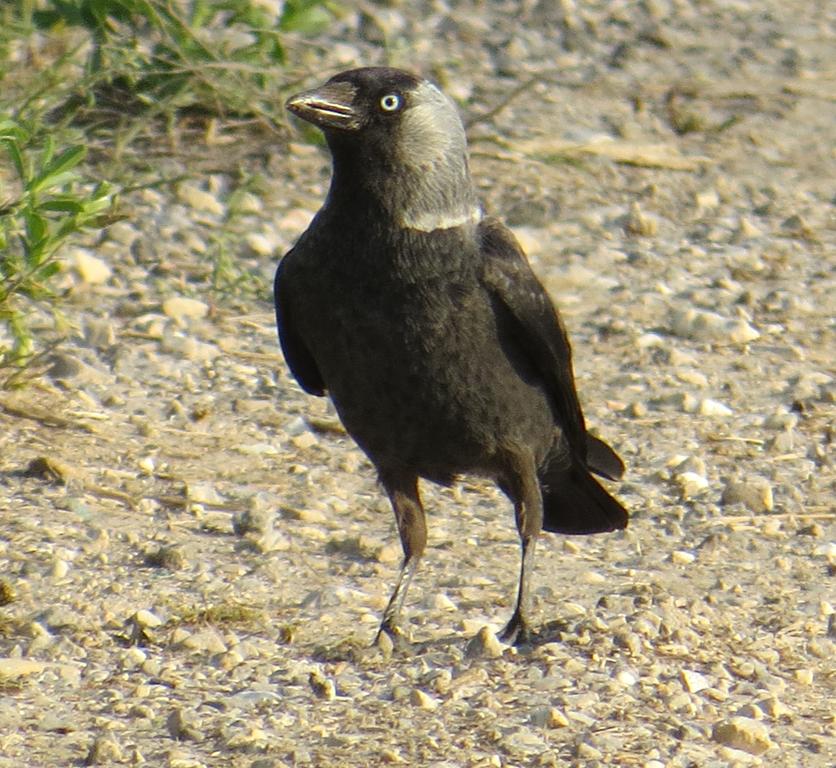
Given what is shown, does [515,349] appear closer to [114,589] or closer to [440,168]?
[440,168]

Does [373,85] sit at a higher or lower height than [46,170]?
higher

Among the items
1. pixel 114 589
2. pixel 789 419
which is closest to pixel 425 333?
pixel 114 589

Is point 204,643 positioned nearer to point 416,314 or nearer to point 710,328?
point 416,314

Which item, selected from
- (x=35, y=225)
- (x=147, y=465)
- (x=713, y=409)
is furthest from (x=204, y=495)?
(x=713, y=409)

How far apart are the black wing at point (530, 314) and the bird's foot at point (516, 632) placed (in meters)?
0.65

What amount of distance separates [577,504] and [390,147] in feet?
4.34

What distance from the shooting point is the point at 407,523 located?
4.90m

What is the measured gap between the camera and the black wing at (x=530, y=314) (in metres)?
4.67

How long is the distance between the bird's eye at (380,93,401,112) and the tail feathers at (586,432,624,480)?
1.20m

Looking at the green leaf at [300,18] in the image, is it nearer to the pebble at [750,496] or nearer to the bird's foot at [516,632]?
the pebble at [750,496]

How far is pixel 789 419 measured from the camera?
249 inches

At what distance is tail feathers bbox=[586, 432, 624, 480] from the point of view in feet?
17.5

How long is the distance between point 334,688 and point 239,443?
1856 millimetres

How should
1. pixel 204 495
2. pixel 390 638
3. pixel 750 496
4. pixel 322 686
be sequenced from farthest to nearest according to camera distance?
1. pixel 750 496
2. pixel 204 495
3. pixel 390 638
4. pixel 322 686
